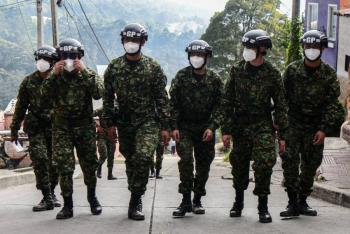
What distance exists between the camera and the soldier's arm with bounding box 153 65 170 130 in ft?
27.8

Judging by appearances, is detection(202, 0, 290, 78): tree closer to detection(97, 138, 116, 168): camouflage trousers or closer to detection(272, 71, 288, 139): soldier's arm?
detection(97, 138, 116, 168): camouflage trousers

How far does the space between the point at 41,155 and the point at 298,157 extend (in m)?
3.20

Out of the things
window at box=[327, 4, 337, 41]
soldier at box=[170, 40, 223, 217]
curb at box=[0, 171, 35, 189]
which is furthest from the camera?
window at box=[327, 4, 337, 41]

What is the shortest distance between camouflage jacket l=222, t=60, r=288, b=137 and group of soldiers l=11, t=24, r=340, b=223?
0.01 metres

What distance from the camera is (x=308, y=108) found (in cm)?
857

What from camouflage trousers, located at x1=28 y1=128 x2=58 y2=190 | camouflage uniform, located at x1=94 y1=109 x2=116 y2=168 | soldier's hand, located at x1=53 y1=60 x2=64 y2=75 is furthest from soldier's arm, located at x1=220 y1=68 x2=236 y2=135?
camouflage uniform, located at x1=94 y1=109 x2=116 y2=168

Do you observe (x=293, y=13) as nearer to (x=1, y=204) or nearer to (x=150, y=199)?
(x=150, y=199)

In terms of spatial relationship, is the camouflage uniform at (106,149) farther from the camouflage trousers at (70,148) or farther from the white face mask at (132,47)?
the white face mask at (132,47)

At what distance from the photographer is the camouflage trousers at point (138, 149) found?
835cm

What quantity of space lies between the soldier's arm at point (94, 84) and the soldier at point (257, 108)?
1.42 metres

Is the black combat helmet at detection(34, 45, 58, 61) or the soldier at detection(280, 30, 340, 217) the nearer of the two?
the soldier at detection(280, 30, 340, 217)

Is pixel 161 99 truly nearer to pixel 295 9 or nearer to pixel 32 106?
pixel 32 106

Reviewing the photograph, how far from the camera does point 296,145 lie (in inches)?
338

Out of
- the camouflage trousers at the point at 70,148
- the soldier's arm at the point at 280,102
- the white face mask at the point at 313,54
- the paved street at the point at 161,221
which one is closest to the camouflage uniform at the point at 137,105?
the camouflage trousers at the point at 70,148
